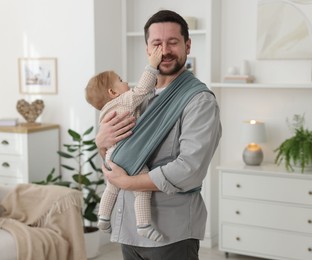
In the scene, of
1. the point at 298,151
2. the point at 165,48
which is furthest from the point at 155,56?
the point at 298,151

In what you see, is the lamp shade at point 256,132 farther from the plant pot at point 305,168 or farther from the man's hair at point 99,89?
the man's hair at point 99,89

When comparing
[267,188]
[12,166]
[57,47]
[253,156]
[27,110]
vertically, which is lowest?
[267,188]

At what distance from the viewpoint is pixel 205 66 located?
4766 mm

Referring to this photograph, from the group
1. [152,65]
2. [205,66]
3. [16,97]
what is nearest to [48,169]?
[16,97]

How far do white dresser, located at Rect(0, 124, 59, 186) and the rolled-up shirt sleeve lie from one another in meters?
2.88

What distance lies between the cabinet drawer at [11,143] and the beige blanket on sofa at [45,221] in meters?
0.74

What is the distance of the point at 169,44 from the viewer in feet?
6.20

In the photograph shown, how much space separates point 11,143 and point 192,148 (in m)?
3.08

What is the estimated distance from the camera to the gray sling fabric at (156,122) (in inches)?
73.5

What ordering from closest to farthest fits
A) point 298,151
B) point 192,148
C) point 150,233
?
point 192,148
point 150,233
point 298,151

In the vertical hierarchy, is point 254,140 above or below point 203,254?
above

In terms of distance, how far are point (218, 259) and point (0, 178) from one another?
192 cm

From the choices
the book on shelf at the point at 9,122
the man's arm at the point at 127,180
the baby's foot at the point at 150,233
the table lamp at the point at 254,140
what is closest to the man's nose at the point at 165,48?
the man's arm at the point at 127,180

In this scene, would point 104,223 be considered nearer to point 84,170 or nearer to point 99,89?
point 99,89
